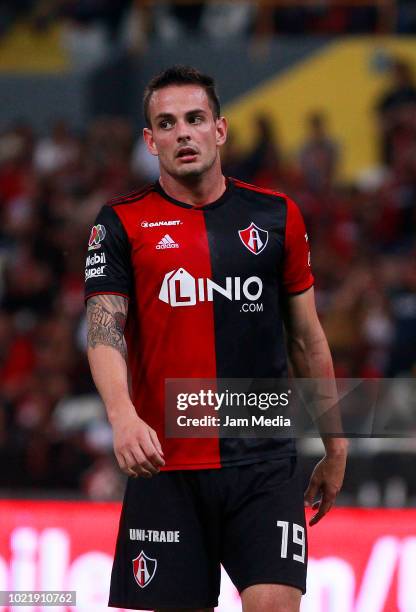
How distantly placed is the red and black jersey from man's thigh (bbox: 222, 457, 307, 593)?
0.08 m

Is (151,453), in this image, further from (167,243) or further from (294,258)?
(294,258)

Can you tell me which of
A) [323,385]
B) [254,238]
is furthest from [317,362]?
[254,238]

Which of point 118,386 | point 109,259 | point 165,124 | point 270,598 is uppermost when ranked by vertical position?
point 165,124

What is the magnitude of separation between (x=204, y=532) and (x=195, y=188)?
3.85 feet

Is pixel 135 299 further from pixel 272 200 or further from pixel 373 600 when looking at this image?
pixel 373 600

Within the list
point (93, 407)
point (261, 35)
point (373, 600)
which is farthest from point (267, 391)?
point (261, 35)

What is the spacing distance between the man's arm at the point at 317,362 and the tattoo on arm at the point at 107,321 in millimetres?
640

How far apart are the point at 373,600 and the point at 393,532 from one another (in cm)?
35

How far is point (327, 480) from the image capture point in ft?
16.4

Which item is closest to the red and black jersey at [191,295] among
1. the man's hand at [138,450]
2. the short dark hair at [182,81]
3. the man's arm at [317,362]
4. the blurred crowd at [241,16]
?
the man's arm at [317,362]

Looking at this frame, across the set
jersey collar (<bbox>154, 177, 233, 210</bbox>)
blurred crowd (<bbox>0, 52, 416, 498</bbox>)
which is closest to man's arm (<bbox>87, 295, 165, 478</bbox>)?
jersey collar (<bbox>154, 177, 233, 210</bbox>)

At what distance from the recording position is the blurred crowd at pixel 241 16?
15.3 m

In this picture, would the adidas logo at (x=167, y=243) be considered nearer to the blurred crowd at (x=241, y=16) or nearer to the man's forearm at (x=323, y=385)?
the man's forearm at (x=323, y=385)

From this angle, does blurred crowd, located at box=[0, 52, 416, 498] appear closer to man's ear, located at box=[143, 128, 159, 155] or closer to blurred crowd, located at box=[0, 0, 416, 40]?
blurred crowd, located at box=[0, 0, 416, 40]
